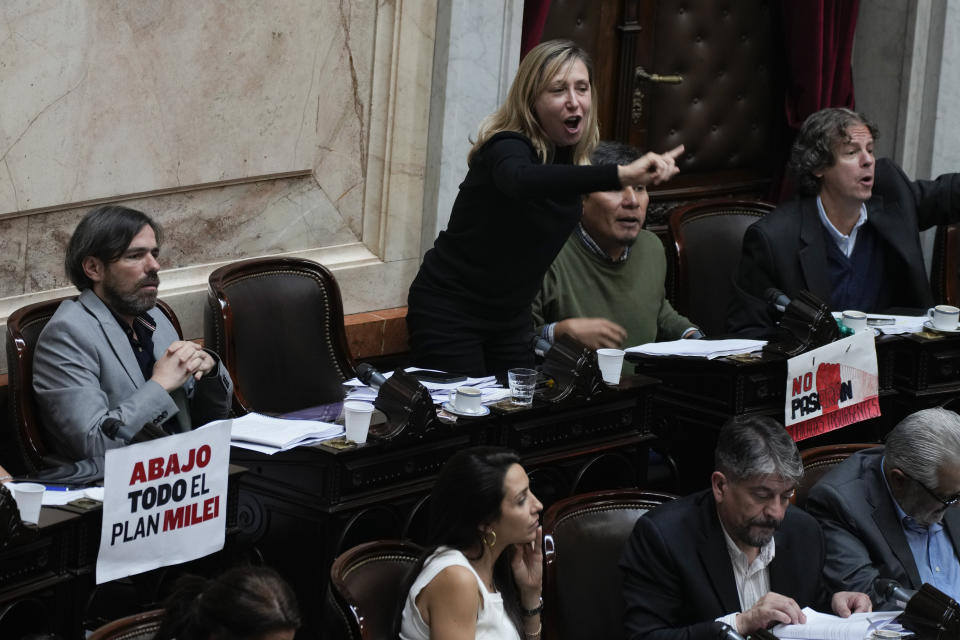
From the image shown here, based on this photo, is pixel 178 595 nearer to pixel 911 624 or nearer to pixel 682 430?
pixel 911 624

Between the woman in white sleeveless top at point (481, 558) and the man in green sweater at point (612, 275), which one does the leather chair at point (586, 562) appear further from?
the man in green sweater at point (612, 275)

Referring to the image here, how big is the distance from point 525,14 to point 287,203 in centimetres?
115

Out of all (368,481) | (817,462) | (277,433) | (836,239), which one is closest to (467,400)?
(368,481)

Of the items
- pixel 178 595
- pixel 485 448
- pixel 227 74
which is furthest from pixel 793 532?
pixel 227 74

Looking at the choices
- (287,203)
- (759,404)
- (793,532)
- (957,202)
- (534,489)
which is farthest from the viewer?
(957,202)

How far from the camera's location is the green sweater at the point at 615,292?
489 cm

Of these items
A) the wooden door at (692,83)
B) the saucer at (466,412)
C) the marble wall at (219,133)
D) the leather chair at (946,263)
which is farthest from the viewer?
the wooden door at (692,83)

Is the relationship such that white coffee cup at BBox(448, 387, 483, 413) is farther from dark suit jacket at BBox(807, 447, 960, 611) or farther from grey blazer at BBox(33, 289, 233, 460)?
dark suit jacket at BBox(807, 447, 960, 611)

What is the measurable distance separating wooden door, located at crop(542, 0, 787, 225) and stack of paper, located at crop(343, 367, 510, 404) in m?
2.16

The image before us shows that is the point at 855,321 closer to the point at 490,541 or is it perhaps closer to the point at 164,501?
the point at 490,541

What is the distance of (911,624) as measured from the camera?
3.32 m

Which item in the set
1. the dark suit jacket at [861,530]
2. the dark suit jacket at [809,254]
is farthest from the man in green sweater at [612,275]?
the dark suit jacket at [861,530]

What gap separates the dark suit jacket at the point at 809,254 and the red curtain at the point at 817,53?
3.97 ft

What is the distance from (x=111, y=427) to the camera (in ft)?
11.7
